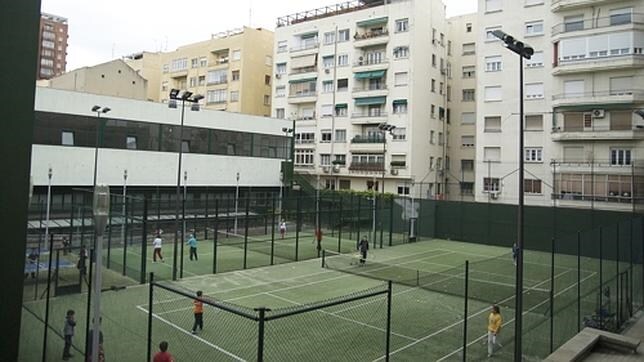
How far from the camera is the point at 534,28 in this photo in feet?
134

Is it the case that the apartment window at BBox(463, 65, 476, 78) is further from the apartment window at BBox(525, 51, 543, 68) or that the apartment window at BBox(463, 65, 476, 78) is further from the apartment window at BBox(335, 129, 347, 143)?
the apartment window at BBox(335, 129, 347, 143)

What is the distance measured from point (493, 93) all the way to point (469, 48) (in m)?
12.1

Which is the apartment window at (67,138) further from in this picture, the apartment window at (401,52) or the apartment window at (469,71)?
the apartment window at (469,71)

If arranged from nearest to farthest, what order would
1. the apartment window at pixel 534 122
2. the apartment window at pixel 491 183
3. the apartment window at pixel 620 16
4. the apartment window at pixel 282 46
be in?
1. the apartment window at pixel 620 16
2. the apartment window at pixel 534 122
3. the apartment window at pixel 491 183
4. the apartment window at pixel 282 46

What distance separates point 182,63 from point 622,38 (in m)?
52.7

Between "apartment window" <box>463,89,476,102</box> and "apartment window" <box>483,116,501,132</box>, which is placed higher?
"apartment window" <box>463,89,476,102</box>

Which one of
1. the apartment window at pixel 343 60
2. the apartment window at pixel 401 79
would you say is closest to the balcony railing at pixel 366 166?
the apartment window at pixel 401 79

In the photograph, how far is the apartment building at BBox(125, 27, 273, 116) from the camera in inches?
2422

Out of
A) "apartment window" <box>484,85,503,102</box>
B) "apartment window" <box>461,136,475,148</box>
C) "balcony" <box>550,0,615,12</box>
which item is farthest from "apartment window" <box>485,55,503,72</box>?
"apartment window" <box>461,136,475,148</box>

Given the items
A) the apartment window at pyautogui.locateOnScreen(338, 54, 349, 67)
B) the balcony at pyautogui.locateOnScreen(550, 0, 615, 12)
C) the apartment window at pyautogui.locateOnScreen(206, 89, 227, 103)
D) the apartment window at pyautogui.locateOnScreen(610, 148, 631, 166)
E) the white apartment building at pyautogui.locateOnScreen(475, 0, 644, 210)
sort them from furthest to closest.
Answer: the apartment window at pyautogui.locateOnScreen(206, 89, 227, 103)
the apartment window at pyautogui.locateOnScreen(338, 54, 349, 67)
the balcony at pyautogui.locateOnScreen(550, 0, 615, 12)
the apartment window at pyautogui.locateOnScreen(610, 148, 631, 166)
the white apartment building at pyautogui.locateOnScreen(475, 0, 644, 210)

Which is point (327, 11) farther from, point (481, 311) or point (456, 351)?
point (456, 351)

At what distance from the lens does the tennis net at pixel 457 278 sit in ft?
66.8

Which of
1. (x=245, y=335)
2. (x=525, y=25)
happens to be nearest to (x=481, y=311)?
(x=245, y=335)

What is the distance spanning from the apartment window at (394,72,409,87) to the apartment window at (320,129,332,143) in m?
9.07
